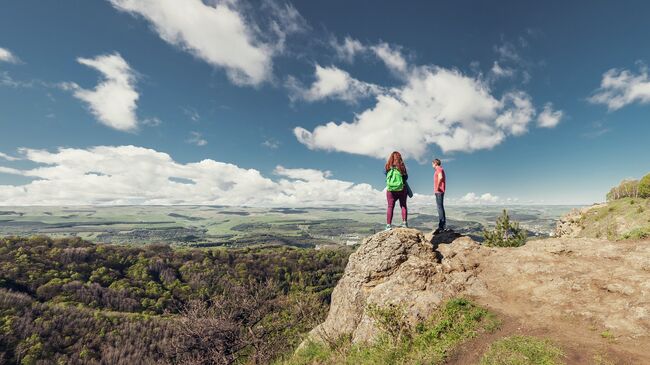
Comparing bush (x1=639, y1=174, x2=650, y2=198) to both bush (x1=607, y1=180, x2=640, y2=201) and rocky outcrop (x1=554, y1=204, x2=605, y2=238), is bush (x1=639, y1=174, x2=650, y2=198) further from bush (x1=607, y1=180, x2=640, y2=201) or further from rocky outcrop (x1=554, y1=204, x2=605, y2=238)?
rocky outcrop (x1=554, y1=204, x2=605, y2=238)

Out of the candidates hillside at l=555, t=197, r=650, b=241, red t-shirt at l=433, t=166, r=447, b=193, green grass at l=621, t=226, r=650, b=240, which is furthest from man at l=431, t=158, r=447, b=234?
hillside at l=555, t=197, r=650, b=241

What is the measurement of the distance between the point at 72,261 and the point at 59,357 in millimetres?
80283

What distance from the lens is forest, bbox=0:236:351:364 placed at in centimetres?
2652

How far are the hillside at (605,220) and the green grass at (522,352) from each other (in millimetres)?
31795

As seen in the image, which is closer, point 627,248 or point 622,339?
point 622,339

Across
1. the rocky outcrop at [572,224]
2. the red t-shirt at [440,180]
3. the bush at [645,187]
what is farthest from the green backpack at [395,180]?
the bush at [645,187]

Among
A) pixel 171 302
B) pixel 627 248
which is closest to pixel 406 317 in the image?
pixel 627 248

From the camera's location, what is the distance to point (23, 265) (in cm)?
11162

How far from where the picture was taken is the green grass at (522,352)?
7138mm

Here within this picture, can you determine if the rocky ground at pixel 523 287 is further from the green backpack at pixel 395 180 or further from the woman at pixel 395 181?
the green backpack at pixel 395 180

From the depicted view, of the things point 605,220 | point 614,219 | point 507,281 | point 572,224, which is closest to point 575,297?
point 507,281

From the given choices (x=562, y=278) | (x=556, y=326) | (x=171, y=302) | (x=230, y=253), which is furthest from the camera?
(x=230, y=253)

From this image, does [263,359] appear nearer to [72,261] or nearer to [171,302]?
[171,302]

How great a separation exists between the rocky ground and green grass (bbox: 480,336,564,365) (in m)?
0.41
